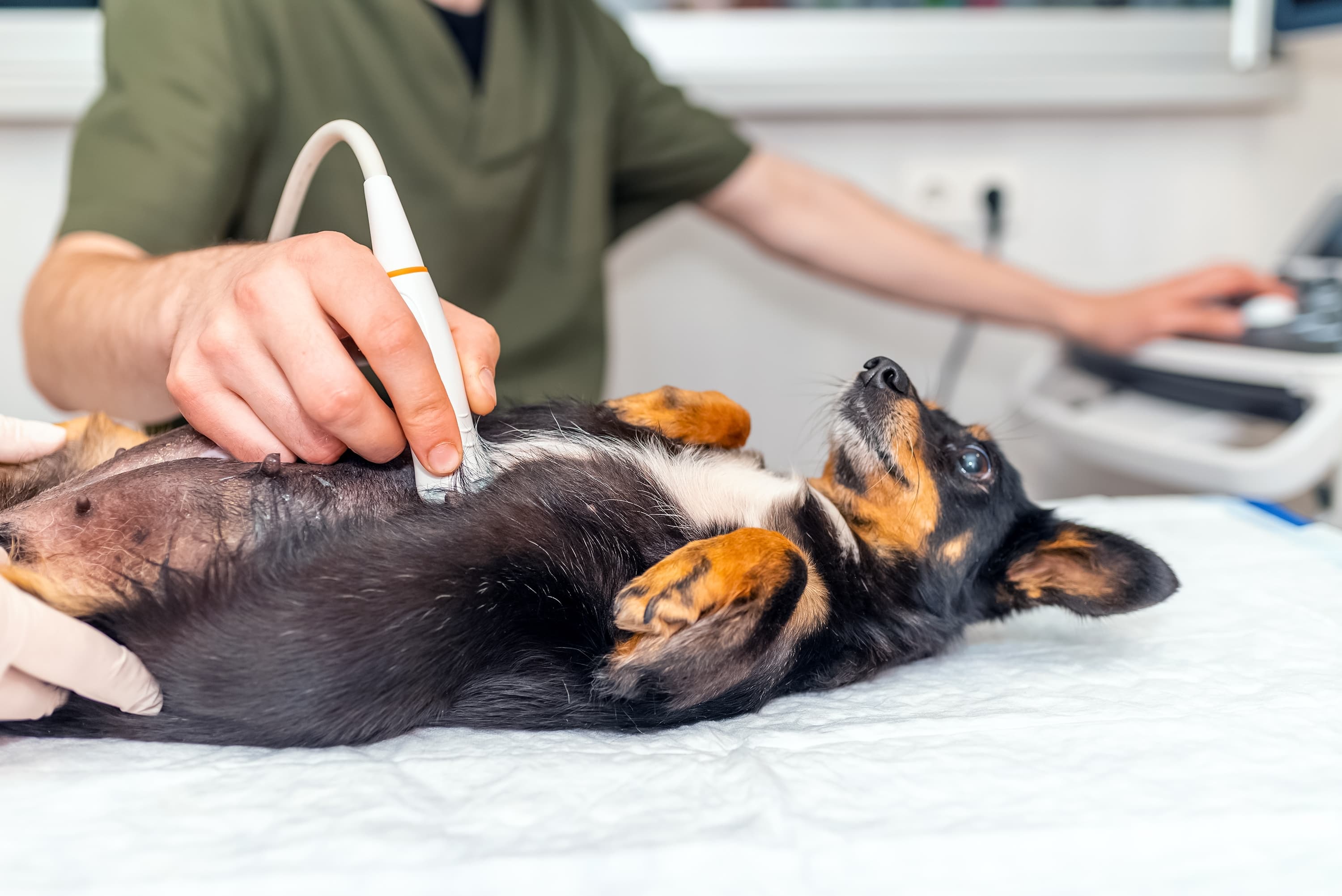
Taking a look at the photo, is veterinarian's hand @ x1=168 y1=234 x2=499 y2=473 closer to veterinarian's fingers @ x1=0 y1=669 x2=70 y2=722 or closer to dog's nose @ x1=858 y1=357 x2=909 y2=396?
veterinarian's fingers @ x1=0 y1=669 x2=70 y2=722

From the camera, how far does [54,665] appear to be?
1.96ft

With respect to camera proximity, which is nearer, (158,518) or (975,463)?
(158,518)

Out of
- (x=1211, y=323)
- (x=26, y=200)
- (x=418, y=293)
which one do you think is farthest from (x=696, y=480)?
(x=26, y=200)

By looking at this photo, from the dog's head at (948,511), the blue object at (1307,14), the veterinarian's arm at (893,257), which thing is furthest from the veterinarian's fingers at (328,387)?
the blue object at (1307,14)

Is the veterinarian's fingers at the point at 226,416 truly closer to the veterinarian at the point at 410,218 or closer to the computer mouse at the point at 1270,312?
the veterinarian at the point at 410,218

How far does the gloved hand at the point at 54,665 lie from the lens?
574 mm

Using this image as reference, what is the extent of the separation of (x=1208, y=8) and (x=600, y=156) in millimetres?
1566

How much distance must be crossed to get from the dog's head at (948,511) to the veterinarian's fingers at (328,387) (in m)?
0.49

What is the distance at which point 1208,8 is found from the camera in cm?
219

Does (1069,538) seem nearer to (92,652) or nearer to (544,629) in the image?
(544,629)

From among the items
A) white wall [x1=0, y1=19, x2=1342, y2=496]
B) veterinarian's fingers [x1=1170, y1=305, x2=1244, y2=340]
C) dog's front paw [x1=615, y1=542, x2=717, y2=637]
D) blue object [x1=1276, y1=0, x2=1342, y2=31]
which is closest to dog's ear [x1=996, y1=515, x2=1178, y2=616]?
dog's front paw [x1=615, y1=542, x2=717, y2=637]

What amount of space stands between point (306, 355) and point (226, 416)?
0.11m

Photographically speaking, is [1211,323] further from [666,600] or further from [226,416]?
[226,416]

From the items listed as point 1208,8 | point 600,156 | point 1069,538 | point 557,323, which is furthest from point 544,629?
point 1208,8
